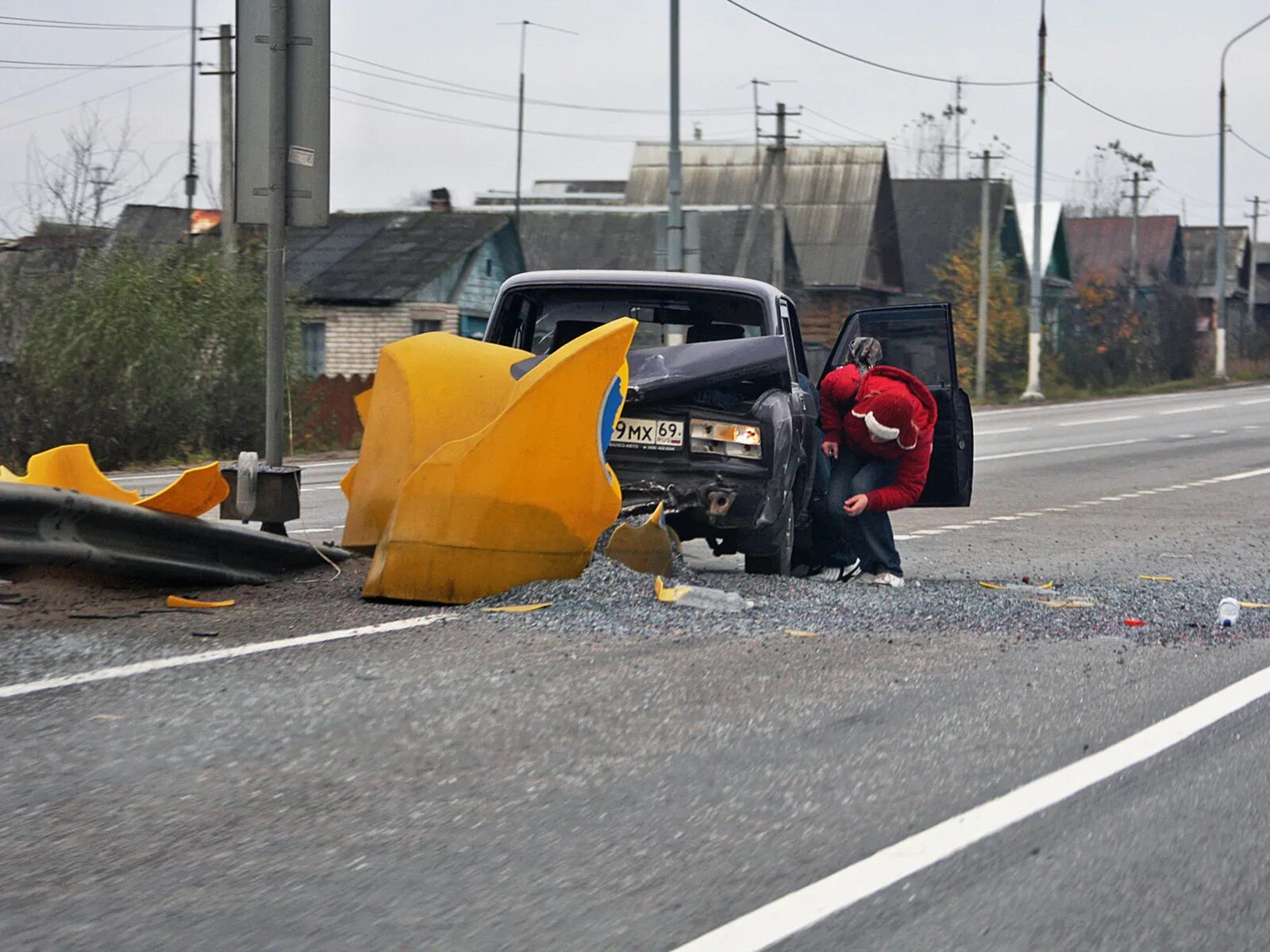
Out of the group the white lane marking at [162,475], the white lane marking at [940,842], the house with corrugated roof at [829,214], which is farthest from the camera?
the house with corrugated roof at [829,214]

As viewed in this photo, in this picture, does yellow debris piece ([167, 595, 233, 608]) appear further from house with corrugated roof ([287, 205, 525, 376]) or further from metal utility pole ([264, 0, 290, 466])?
house with corrugated roof ([287, 205, 525, 376])

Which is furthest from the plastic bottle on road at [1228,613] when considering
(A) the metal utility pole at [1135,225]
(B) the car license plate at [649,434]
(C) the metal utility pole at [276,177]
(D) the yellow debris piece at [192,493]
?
(A) the metal utility pole at [1135,225]

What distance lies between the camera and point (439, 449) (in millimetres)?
7707

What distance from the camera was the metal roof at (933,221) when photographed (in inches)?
2657

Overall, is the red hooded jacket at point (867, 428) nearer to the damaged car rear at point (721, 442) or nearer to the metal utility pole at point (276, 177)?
the damaged car rear at point (721, 442)

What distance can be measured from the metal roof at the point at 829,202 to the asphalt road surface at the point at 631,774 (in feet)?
159

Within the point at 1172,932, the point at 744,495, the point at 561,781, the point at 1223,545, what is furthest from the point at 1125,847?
the point at 1223,545

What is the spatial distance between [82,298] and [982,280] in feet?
106

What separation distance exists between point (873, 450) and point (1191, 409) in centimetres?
2942

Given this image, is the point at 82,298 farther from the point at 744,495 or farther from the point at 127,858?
the point at 127,858

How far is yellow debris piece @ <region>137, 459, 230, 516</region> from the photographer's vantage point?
314 inches

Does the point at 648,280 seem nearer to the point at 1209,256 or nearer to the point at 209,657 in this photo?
the point at 209,657

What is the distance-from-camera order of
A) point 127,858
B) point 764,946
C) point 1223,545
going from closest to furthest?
point 764,946, point 127,858, point 1223,545

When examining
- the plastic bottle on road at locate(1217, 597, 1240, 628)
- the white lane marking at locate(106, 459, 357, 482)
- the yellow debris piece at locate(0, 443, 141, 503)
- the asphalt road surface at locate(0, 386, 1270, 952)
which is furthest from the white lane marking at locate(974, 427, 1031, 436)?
the yellow debris piece at locate(0, 443, 141, 503)
